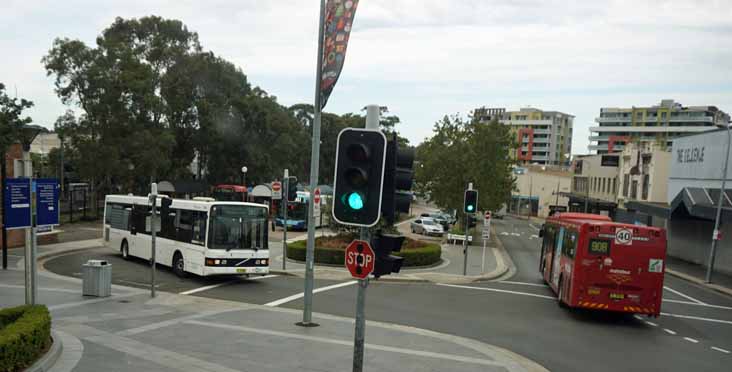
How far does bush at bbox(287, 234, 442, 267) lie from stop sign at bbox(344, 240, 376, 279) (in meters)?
18.6

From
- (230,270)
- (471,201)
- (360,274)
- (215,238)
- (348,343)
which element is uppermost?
(360,274)

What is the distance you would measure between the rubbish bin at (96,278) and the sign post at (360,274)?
12.4 m

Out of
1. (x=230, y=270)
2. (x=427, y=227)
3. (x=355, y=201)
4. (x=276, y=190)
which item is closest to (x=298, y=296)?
(x=230, y=270)

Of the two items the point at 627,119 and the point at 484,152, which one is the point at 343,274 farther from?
the point at 627,119

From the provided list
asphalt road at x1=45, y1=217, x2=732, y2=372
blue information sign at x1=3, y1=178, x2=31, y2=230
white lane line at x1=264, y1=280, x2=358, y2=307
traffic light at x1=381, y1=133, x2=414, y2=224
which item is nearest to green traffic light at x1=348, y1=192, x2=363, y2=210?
traffic light at x1=381, y1=133, x2=414, y2=224

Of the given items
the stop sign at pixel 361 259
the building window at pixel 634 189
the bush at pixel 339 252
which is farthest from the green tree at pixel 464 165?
the stop sign at pixel 361 259

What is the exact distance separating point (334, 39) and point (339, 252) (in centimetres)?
1404

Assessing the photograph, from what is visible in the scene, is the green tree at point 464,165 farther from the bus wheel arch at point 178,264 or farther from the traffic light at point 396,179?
the traffic light at point 396,179

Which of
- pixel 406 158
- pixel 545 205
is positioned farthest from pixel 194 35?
pixel 545 205

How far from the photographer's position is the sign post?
6.79 metres

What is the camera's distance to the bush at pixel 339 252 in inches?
1056

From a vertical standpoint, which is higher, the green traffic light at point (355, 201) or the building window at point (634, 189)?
the green traffic light at point (355, 201)

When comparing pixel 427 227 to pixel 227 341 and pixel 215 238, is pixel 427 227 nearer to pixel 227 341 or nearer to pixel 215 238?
pixel 215 238

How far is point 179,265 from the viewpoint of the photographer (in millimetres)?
21891
